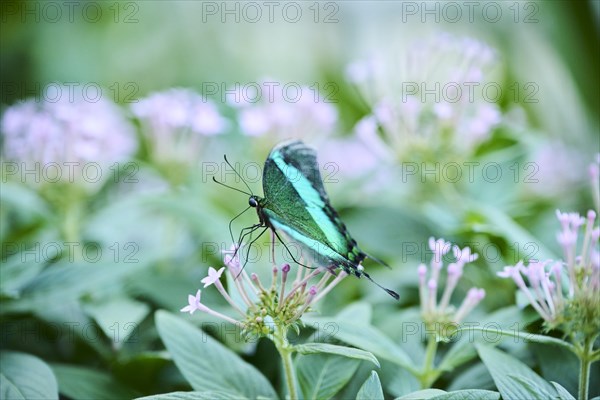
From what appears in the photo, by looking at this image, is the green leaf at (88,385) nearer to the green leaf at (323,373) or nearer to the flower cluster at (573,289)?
the green leaf at (323,373)

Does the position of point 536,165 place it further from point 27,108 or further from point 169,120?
point 27,108

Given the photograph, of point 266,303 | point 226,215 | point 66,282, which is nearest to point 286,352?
point 266,303

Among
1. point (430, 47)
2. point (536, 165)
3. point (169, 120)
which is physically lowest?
point (536, 165)

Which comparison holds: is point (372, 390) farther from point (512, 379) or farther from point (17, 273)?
point (17, 273)

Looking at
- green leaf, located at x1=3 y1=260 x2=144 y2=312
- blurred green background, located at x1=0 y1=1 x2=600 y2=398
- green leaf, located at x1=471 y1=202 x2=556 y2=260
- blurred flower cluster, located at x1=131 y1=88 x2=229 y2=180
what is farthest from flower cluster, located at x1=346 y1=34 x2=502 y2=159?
green leaf, located at x1=3 y1=260 x2=144 y2=312

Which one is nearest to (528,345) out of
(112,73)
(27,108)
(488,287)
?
(488,287)

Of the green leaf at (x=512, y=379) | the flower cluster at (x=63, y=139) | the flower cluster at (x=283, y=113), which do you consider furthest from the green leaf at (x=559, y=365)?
the flower cluster at (x=63, y=139)
